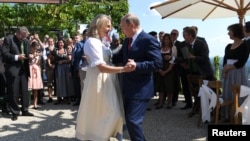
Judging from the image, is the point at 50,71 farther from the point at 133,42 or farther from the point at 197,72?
the point at 133,42

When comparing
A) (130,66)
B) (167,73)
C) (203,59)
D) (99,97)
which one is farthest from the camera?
(167,73)

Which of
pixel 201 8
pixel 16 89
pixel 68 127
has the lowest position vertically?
pixel 68 127

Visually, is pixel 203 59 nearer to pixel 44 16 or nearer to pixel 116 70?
pixel 116 70

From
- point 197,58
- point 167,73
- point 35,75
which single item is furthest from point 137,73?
point 35,75

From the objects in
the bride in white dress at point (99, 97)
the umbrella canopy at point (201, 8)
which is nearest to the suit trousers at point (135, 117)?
the bride in white dress at point (99, 97)

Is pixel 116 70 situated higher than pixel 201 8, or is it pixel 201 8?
pixel 201 8

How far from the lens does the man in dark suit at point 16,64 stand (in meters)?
7.28

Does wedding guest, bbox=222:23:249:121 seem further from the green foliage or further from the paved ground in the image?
the green foliage

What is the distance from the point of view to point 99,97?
4.60 m

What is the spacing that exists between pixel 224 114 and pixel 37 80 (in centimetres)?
457

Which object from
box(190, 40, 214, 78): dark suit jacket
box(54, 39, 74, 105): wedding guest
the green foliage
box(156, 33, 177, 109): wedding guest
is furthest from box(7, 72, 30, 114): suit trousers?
the green foliage

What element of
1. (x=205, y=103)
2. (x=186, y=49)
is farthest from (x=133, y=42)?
(x=186, y=49)

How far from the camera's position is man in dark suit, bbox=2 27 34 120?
7.28 meters

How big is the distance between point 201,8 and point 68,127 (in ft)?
13.0
